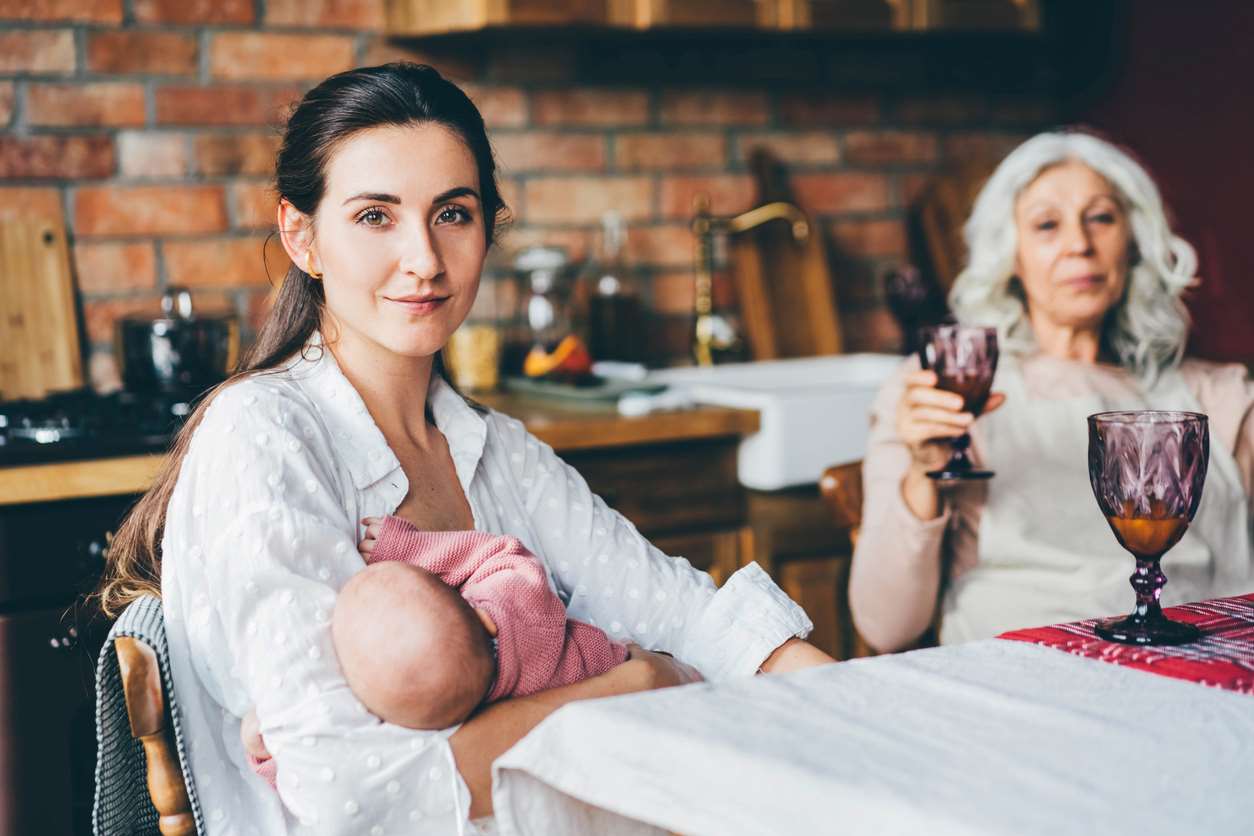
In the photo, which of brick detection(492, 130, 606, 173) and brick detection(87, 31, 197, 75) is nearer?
brick detection(87, 31, 197, 75)

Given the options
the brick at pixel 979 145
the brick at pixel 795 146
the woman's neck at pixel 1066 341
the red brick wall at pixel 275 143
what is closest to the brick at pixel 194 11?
the red brick wall at pixel 275 143

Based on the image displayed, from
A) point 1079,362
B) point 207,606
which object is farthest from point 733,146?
point 207,606

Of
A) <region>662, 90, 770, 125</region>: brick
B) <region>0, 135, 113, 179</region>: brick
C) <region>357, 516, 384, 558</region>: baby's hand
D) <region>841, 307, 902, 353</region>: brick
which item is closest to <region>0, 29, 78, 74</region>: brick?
<region>0, 135, 113, 179</region>: brick

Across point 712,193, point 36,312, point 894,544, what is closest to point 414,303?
point 894,544

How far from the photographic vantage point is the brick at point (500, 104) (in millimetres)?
2928

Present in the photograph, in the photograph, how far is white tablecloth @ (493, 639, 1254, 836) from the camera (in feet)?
2.63

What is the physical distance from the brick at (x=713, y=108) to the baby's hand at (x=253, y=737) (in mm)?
2162

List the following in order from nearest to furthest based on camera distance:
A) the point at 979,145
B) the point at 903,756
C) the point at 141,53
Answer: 1. the point at 903,756
2. the point at 141,53
3. the point at 979,145

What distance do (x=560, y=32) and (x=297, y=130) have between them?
1331 millimetres

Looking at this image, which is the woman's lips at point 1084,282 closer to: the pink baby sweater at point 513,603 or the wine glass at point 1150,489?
the wine glass at point 1150,489

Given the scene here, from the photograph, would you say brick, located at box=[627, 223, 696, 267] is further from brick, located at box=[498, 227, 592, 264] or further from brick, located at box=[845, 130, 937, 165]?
brick, located at box=[845, 130, 937, 165]

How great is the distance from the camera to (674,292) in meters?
3.17

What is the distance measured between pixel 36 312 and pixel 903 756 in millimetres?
2100

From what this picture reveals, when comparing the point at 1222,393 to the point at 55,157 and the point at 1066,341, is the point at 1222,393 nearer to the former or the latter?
the point at 1066,341
